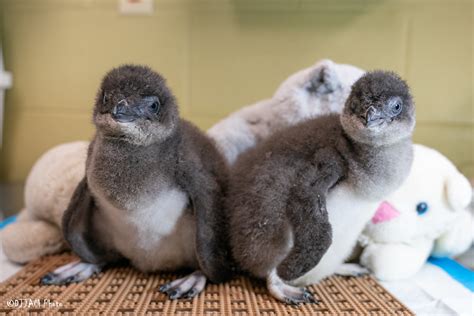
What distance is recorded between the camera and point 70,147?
1.27m

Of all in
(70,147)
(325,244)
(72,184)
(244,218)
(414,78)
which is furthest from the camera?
(414,78)

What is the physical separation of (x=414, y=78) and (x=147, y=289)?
1.07 m

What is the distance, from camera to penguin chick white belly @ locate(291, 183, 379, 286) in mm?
871

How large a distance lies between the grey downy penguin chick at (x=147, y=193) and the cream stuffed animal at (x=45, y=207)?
158 mm

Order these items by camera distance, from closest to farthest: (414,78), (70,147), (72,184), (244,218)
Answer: (244,218) → (72,184) → (70,147) → (414,78)

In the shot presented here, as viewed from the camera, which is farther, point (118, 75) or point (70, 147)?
point (70, 147)

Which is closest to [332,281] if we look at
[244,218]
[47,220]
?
[244,218]

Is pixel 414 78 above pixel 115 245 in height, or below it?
above

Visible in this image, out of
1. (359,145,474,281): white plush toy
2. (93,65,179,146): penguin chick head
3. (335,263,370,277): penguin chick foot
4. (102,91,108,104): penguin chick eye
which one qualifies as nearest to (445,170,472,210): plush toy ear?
(359,145,474,281): white plush toy

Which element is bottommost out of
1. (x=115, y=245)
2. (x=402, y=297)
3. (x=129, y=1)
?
(x=402, y=297)

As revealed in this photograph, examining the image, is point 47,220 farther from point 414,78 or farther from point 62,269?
point 414,78

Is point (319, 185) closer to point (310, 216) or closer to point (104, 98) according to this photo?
point (310, 216)

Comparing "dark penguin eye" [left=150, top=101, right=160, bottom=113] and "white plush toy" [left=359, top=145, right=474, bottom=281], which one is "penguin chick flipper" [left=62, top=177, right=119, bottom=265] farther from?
"white plush toy" [left=359, top=145, right=474, bottom=281]

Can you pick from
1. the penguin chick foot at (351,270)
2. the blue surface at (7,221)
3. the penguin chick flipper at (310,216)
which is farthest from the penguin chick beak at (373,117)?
the blue surface at (7,221)
